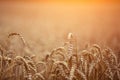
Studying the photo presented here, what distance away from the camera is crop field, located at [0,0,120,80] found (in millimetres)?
1730

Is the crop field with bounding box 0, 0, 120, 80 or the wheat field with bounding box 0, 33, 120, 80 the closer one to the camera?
the wheat field with bounding box 0, 33, 120, 80

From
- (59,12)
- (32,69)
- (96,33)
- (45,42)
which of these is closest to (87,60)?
(32,69)

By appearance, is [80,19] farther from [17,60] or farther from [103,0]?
[17,60]

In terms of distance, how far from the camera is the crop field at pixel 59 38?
5.68ft

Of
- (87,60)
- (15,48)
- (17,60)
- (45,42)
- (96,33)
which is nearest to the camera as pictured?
(17,60)

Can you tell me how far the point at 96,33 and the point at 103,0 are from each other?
232 millimetres

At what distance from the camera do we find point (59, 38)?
95.6 inches

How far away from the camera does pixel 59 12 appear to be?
107 inches

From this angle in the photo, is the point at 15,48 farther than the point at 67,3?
No

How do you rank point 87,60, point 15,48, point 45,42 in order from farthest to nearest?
point 45,42, point 15,48, point 87,60

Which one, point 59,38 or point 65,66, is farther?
point 59,38

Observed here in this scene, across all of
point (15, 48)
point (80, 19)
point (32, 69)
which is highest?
point (80, 19)

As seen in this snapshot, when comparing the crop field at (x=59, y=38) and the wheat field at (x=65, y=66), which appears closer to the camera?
the wheat field at (x=65, y=66)

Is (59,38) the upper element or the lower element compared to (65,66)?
upper
